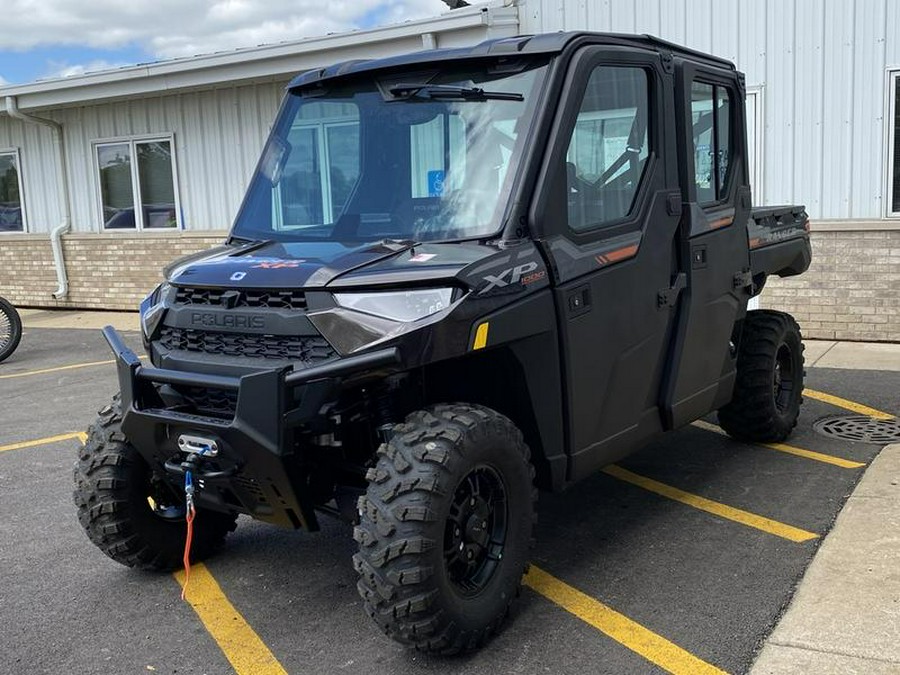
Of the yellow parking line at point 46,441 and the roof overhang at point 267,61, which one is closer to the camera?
the yellow parking line at point 46,441

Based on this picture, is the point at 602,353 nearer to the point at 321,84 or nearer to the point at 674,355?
the point at 674,355

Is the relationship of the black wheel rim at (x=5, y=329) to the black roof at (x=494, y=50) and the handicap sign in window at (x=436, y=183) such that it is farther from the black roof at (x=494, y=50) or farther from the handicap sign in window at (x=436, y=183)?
the handicap sign in window at (x=436, y=183)

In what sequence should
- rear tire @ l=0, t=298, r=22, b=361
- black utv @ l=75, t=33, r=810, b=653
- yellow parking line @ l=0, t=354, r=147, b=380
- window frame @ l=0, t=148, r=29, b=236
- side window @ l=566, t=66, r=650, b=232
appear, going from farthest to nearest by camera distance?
window frame @ l=0, t=148, r=29, b=236
rear tire @ l=0, t=298, r=22, b=361
yellow parking line @ l=0, t=354, r=147, b=380
side window @ l=566, t=66, r=650, b=232
black utv @ l=75, t=33, r=810, b=653

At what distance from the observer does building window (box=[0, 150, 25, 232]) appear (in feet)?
51.4

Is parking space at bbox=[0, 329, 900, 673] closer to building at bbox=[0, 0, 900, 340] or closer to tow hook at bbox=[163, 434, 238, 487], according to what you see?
tow hook at bbox=[163, 434, 238, 487]

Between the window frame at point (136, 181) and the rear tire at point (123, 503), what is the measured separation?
10222 millimetres

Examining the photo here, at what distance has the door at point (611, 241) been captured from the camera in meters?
3.75

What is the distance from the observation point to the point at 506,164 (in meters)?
3.67

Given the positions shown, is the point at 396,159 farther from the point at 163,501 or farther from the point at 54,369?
the point at 54,369

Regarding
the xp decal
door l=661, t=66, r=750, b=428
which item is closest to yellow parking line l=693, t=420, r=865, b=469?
door l=661, t=66, r=750, b=428

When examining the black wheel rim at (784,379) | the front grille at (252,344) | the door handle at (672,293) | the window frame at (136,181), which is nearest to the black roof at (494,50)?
the door handle at (672,293)

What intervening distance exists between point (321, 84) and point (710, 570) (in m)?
2.88

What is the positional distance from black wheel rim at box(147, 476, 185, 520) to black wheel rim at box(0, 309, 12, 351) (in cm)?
781

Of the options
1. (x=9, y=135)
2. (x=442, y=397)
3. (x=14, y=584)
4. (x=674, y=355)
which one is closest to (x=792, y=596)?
(x=674, y=355)
